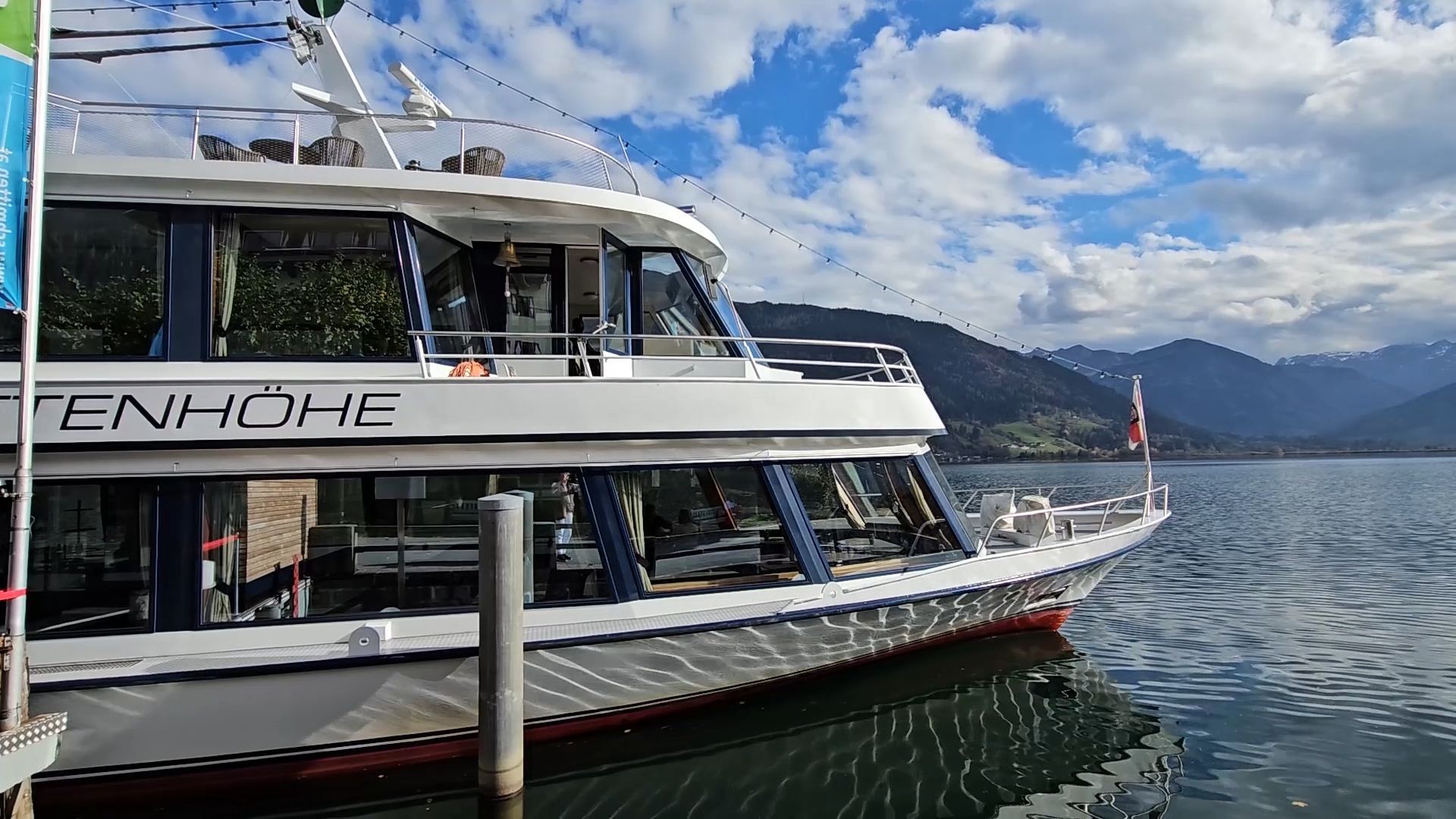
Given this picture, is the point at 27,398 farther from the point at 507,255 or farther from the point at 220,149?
the point at 507,255

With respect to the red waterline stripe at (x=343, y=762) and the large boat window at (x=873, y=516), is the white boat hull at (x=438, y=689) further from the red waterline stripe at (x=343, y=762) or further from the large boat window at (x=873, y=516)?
Answer: the large boat window at (x=873, y=516)

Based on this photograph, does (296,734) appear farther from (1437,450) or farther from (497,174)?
(1437,450)

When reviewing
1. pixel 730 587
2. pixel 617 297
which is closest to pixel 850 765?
pixel 730 587

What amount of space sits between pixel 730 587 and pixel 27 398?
4.51m

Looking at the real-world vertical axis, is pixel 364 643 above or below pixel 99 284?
below

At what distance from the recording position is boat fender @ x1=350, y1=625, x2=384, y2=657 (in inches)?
217

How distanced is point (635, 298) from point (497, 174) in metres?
1.60

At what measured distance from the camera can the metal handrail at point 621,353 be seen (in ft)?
20.3

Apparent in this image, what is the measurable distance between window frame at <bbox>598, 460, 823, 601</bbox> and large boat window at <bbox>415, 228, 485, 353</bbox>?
5.89 feet

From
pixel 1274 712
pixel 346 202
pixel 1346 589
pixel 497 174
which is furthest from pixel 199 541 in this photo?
pixel 1346 589

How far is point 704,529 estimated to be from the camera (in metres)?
6.63

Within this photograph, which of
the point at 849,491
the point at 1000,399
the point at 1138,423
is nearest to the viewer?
the point at 849,491

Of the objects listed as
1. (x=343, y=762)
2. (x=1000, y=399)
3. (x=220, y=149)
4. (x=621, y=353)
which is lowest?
(x=343, y=762)

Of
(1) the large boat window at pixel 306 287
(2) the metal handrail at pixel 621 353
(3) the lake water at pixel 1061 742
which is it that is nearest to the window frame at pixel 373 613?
(2) the metal handrail at pixel 621 353
